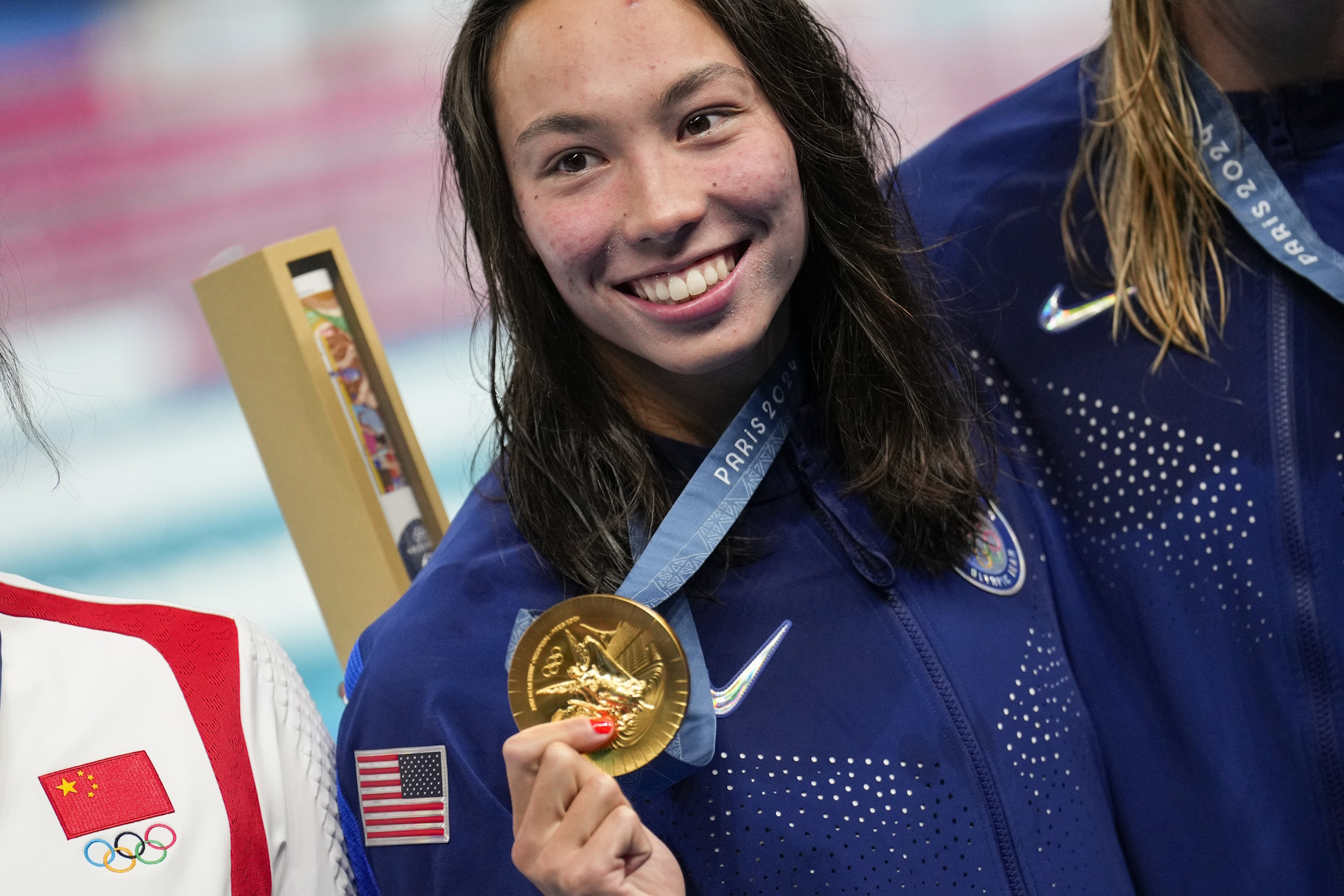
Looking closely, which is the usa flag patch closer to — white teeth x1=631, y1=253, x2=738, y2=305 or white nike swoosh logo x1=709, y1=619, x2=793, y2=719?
white nike swoosh logo x1=709, y1=619, x2=793, y2=719

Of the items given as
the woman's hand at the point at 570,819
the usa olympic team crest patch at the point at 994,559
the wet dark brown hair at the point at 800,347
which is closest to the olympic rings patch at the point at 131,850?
the woman's hand at the point at 570,819

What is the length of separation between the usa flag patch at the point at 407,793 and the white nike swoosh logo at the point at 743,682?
302 millimetres

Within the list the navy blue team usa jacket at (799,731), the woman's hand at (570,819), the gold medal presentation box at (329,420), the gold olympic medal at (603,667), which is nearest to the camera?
the woman's hand at (570,819)

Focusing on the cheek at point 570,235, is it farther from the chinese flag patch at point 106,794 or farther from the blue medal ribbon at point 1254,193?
the blue medal ribbon at point 1254,193

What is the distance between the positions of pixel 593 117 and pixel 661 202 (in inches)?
4.6

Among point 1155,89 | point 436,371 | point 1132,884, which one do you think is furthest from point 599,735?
point 436,371

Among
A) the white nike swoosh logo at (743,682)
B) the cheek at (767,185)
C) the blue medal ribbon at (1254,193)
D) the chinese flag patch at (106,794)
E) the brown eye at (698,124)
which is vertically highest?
the brown eye at (698,124)

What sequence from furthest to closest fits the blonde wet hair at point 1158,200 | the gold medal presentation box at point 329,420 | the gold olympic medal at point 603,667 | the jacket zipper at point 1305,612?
the gold medal presentation box at point 329,420, the blonde wet hair at point 1158,200, the jacket zipper at point 1305,612, the gold olympic medal at point 603,667

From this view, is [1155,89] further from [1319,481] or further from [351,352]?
[351,352]

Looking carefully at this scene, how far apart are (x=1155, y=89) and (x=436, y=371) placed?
207 centimetres

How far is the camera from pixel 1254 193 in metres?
1.70

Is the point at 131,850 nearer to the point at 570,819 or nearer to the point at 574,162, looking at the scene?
the point at 570,819

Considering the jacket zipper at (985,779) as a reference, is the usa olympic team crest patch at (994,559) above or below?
above

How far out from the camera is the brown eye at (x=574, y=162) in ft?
4.73
